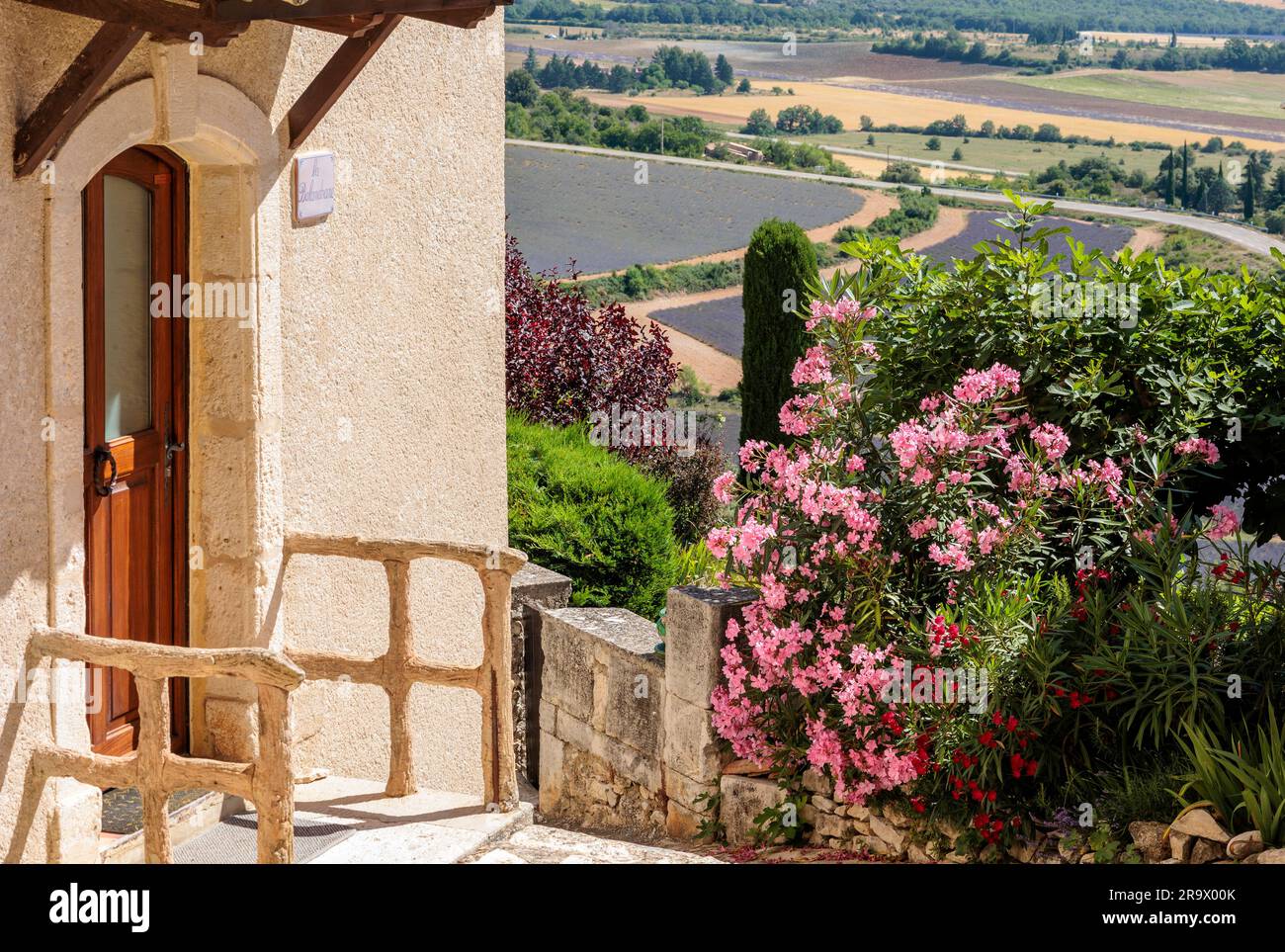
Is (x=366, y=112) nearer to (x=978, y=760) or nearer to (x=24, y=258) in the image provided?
(x=24, y=258)

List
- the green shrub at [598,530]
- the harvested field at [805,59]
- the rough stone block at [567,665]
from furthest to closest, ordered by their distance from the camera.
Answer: the harvested field at [805,59]
the green shrub at [598,530]
the rough stone block at [567,665]

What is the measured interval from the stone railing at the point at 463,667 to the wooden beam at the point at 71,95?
1834 millimetres

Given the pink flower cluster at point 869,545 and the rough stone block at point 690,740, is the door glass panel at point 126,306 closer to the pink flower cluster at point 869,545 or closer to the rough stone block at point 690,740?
the pink flower cluster at point 869,545

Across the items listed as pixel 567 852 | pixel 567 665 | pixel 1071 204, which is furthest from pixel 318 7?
pixel 1071 204

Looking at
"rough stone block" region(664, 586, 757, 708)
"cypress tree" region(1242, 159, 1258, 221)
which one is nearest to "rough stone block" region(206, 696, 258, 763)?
"rough stone block" region(664, 586, 757, 708)

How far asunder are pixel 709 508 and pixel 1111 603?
747 centimetres

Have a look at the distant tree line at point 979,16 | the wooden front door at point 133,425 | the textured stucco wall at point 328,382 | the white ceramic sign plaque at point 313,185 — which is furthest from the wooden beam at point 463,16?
the distant tree line at point 979,16

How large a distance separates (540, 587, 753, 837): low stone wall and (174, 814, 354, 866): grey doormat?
5.64 feet

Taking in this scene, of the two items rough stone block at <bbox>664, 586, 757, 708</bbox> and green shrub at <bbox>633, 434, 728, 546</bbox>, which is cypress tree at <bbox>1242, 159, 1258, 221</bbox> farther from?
rough stone block at <bbox>664, 586, 757, 708</bbox>

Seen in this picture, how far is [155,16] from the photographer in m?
4.25

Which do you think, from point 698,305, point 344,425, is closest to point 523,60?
point 698,305

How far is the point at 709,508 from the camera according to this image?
507 inches

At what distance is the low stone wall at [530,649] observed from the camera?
875 centimetres

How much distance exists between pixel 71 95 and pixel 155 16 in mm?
340
